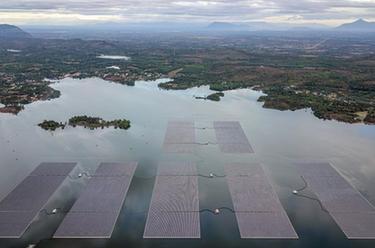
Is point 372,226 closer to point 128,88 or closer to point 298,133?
point 298,133

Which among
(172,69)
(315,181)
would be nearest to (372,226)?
(315,181)

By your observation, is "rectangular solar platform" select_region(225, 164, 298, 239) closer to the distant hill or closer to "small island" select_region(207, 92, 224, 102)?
"small island" select_region(207, 92, 224, 102)

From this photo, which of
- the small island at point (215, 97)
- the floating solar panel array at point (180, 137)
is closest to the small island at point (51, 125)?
the floating solar panel array at point (180, 137)

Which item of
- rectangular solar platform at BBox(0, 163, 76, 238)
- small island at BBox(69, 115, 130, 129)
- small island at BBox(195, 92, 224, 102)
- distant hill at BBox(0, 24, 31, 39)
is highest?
rectangular solar platform at BBox(0, 163, 76, 238)

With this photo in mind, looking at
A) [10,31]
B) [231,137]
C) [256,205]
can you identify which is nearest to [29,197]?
[256,205]

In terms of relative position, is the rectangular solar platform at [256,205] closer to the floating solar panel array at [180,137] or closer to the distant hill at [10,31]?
the floating solar panel array at [180,137]

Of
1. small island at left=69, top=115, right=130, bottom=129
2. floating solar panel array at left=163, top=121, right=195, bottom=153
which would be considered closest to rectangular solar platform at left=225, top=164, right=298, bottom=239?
floating solar panel array at left=163, top=121, right=195, bottom=153
